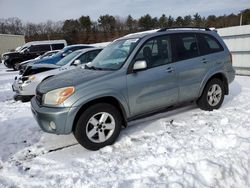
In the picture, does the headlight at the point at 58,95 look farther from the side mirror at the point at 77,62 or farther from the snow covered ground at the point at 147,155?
the side mirror at the point at 77,62

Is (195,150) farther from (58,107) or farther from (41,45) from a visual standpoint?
(41,45)

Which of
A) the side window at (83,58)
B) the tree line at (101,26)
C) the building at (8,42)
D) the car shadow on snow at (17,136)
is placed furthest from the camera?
the tree line at (101,26)

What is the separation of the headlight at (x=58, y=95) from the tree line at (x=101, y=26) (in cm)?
5330

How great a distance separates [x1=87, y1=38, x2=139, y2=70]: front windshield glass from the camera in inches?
172

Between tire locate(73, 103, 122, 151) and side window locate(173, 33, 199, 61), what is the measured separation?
1733mm

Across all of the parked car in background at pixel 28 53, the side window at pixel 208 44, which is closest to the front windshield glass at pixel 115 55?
the side window at pixel 208 44

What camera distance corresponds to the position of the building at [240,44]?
361 inches

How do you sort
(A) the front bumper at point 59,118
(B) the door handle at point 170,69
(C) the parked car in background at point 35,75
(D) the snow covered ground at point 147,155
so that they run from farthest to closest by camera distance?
(C) the parked car in background at point 35,75 → (B) the door handle at point 170,69 → (A) the front bumper at point 59,118 → (D) the snow covered ground at point 147,155

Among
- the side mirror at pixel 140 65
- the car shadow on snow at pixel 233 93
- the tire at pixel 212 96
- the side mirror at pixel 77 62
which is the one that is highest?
the side mirror at pixel 140 65

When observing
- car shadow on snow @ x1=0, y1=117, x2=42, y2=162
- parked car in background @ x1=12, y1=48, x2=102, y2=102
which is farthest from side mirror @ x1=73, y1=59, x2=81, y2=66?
car shadow on snow @ x1=0, y1=117, x2=42, y2=162

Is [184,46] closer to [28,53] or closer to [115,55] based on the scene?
[115,55]

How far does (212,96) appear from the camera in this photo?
545 cm

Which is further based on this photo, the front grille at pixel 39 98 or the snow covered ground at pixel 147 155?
the front grille at pixel 39 98

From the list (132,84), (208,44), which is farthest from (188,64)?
(132,84)
